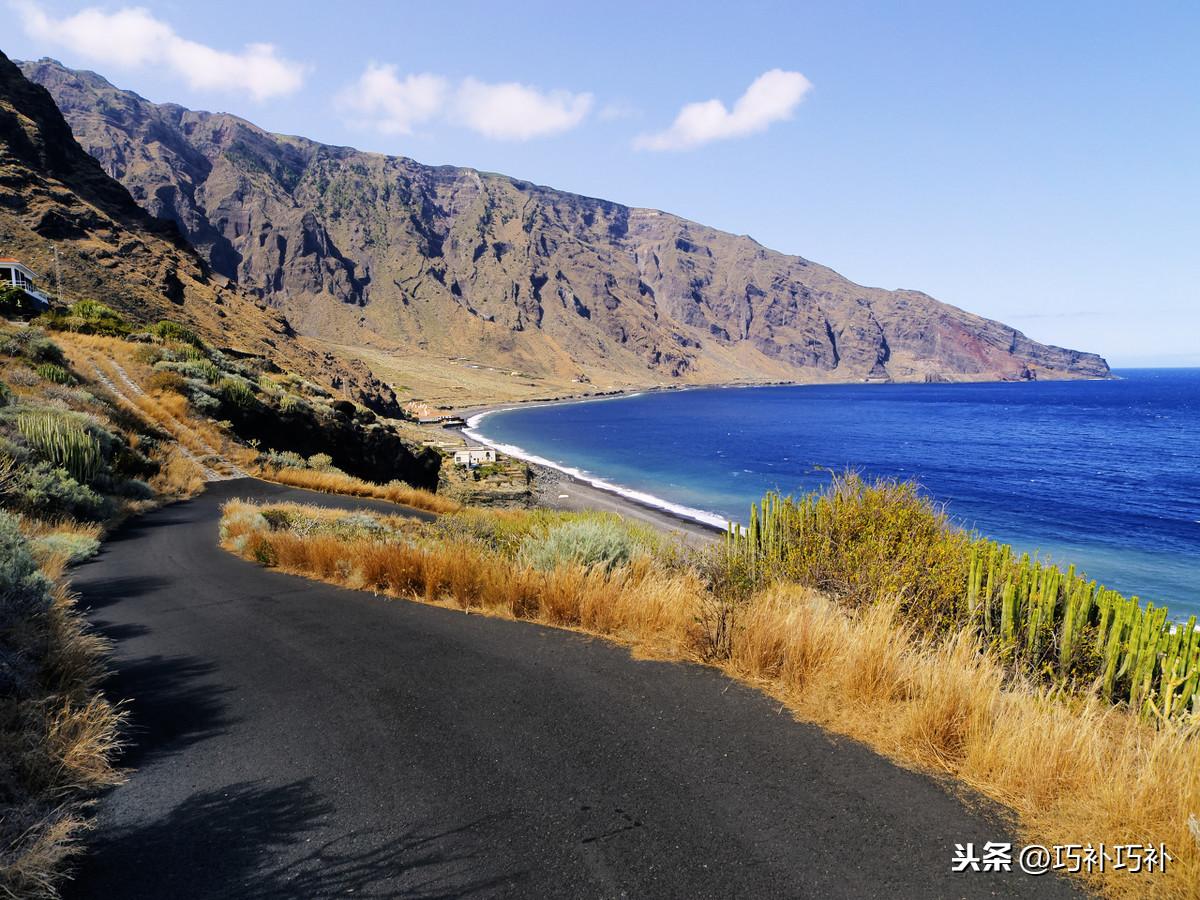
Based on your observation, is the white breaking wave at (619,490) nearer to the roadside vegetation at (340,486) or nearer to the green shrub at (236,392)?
the roadside vegetation at (340,486)

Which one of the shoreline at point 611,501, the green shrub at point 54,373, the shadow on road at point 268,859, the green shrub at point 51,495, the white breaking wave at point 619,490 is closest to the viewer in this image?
the shadow on road at point 268,859

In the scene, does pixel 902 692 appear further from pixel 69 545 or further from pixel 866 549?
pixel 69 545

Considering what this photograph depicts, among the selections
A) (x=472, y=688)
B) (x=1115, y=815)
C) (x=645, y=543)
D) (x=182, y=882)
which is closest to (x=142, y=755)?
(x=182, y=882)

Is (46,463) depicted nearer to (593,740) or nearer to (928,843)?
(593,740)

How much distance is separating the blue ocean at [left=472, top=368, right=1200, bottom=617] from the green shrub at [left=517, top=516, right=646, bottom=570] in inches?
148

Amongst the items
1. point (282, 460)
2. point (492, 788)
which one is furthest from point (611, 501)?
point (492, 788)

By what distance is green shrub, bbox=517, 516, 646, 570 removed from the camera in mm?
7914

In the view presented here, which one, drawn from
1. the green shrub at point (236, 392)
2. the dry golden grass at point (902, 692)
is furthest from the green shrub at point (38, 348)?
the dry golden grass at point (902, 692)

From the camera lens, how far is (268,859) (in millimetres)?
3213

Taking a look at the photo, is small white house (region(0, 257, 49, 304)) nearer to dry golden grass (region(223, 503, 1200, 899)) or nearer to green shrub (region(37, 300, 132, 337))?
green shrub (region(37, 300, 132, 337))

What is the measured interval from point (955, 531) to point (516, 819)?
293 inches

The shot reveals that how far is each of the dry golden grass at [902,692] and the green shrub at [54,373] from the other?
57.8 ft

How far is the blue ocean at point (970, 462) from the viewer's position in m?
35.4

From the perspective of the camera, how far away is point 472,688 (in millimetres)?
5207
